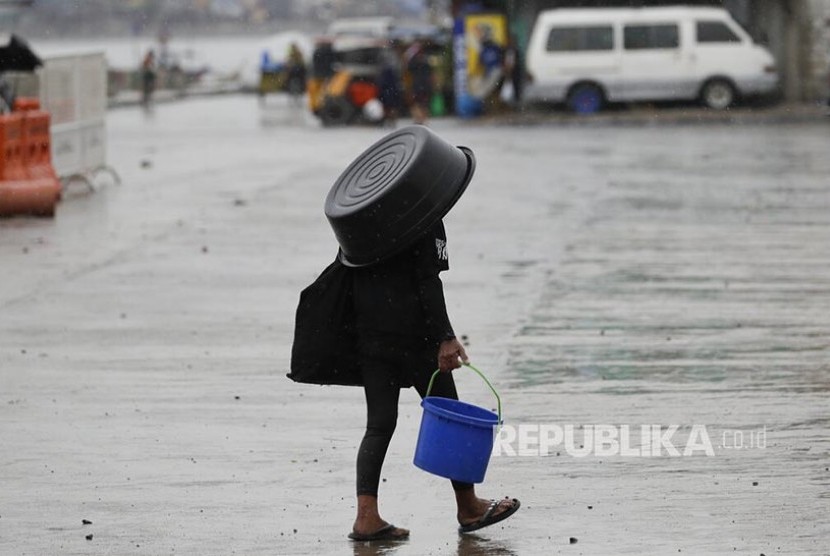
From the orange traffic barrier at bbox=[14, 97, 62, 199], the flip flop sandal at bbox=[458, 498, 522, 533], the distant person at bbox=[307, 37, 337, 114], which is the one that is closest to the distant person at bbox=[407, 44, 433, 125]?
the distant person at bbox=[307, 37, 337, 114]

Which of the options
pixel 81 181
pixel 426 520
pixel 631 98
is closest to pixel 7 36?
pixel 81 181

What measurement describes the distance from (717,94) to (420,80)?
620cm

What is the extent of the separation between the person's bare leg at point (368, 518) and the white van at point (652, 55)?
31221 mm

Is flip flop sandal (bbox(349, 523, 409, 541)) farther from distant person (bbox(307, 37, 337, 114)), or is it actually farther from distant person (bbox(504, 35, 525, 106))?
distant person (bbox(307, 37, 337, 114))

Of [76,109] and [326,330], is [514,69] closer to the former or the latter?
[76,109]

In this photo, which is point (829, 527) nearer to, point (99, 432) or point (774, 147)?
point (99, 432)

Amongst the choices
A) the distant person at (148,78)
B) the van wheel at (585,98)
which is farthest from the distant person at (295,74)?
the van wheel at (585,98)

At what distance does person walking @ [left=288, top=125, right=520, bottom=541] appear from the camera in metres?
6.98

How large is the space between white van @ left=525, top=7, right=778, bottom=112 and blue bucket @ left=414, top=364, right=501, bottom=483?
102ft

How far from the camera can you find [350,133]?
3522 centimetres

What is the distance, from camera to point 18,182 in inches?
770

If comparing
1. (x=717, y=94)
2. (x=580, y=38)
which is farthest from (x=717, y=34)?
(x=580, y=38)

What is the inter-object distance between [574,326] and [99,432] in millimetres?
4052

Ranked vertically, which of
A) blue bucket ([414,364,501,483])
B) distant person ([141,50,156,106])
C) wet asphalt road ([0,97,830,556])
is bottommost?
distant person ([141,50,156,106])
